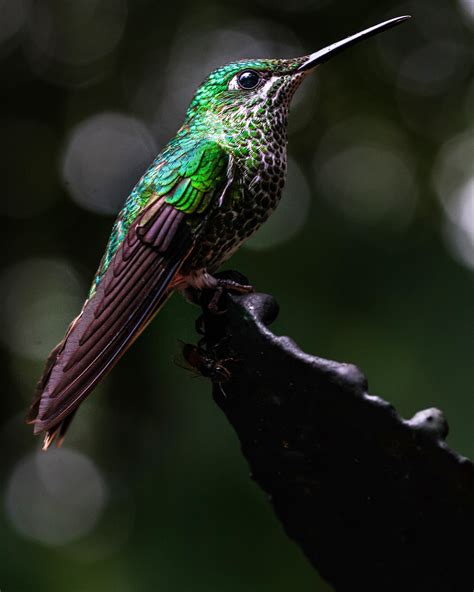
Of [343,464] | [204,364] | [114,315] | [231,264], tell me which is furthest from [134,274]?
[231,264]

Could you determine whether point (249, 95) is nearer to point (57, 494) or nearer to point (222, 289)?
point (222, 289)

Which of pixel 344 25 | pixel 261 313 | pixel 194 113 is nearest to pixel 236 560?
pixel 194 113

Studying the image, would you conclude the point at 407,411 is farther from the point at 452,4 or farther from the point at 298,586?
the point at 452,4

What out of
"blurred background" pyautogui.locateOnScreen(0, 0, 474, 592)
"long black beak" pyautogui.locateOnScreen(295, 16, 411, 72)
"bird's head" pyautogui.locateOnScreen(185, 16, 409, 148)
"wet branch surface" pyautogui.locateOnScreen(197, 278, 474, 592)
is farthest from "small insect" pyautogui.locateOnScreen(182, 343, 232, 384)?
"blurred background" pyautogui.locateOnScreen(0, 0, 474, 592)

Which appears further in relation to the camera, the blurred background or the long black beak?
the blurred background

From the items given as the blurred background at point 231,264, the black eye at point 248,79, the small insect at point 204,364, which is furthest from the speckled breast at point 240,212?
the blurred background at point 231,264

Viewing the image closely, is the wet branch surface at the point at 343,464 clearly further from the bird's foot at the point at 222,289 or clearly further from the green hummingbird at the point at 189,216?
the green hummingbird at the point at 189,216

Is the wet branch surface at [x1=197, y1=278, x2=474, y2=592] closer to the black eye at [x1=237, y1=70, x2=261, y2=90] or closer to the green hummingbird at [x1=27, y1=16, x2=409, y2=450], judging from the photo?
the green hummingbird at [x1=27, y1=16, x2=409, y2=450]
